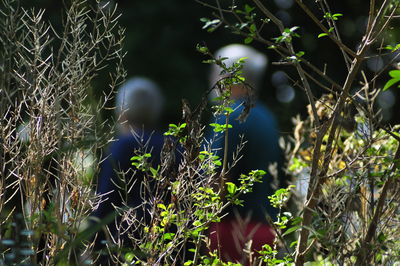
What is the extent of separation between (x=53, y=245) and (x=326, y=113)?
1493mm

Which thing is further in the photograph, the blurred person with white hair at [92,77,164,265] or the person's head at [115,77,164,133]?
the person's head at [115,77,164,133]

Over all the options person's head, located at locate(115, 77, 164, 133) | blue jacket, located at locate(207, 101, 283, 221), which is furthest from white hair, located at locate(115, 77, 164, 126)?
blue jacket, located at locate(207, 101, 283, 221)

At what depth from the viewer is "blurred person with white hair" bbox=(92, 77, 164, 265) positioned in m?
3.97

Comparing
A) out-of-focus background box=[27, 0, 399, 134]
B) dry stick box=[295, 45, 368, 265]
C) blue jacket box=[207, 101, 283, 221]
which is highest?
dry stick box=[295, 45, 368, 265]

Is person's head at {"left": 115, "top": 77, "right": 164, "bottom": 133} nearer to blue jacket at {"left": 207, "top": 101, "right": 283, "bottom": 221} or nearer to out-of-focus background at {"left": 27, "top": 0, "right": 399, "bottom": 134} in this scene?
blue jacket at {"left": 207, "top": 101, "right": 283, "bottom": 221}

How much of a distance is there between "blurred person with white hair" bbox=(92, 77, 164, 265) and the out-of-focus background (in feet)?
18.9

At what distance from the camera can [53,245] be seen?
9.13 ft

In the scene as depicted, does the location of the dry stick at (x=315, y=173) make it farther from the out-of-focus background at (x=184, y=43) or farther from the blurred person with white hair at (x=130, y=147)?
the out-of-focus background at (x=184, y=43)

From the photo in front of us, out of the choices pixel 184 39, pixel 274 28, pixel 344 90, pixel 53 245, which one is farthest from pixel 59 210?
pixel 184 39

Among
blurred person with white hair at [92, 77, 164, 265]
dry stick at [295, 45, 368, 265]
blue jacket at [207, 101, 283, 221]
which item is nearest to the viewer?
dry stick at [295, 45, 368, 265]

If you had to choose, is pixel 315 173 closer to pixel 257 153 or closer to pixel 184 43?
pixel 257 153

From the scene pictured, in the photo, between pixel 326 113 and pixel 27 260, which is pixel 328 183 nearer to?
pixel 326 113

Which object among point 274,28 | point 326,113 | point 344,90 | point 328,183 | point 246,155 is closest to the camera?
point 344,90

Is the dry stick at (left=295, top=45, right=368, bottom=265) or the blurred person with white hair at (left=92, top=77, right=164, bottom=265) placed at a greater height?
the dry stick at (left=295, top=45, right=368, bottom=265)
